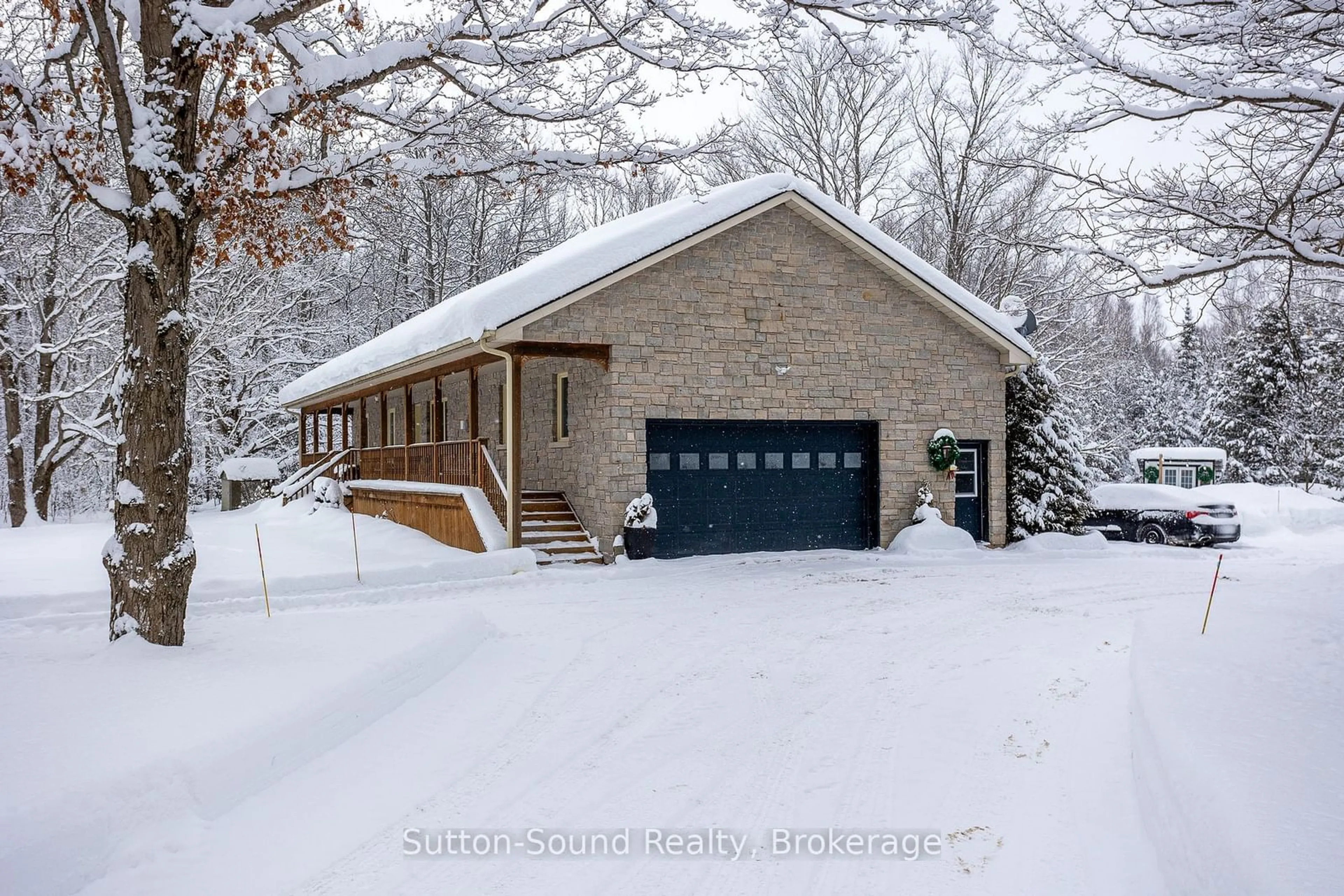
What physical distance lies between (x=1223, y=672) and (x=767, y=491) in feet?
33.1

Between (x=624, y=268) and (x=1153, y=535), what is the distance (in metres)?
12.4

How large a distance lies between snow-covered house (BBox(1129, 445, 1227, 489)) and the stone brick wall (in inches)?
861

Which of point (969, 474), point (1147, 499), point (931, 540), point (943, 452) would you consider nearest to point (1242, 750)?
point (931, 540)

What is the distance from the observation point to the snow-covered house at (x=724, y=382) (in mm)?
14523

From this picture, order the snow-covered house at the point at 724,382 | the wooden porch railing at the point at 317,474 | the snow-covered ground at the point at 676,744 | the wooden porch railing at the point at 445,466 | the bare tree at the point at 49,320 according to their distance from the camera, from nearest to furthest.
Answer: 1. the snow-covered ground at the point at 676,744
2. the snow-covered house at the point at 724,382
3. the wooden porch railing at the point at 445,466
4. the bare tree at the point at 49,320
5. the wooden porch railing at the point at 317,474

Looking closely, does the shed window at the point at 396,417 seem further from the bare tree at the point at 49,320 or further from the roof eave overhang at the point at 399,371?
the bare tree at the point at 49,320

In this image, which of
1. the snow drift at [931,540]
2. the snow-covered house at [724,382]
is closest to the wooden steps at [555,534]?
the snow-covered house at [724,382]

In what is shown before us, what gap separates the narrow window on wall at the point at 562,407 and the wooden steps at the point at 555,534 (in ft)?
4.01

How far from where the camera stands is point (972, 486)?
58.2 feet

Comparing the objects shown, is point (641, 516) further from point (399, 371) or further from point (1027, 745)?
point (1027, 745)

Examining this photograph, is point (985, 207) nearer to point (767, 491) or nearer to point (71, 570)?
point (767, 491)

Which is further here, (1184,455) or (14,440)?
(1184,455)

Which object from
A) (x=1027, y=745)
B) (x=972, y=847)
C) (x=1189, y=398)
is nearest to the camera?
(x=972, y=847)

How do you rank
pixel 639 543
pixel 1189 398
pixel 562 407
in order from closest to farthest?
pixel 639 543
pixel 562 407
pixel 1189 398
